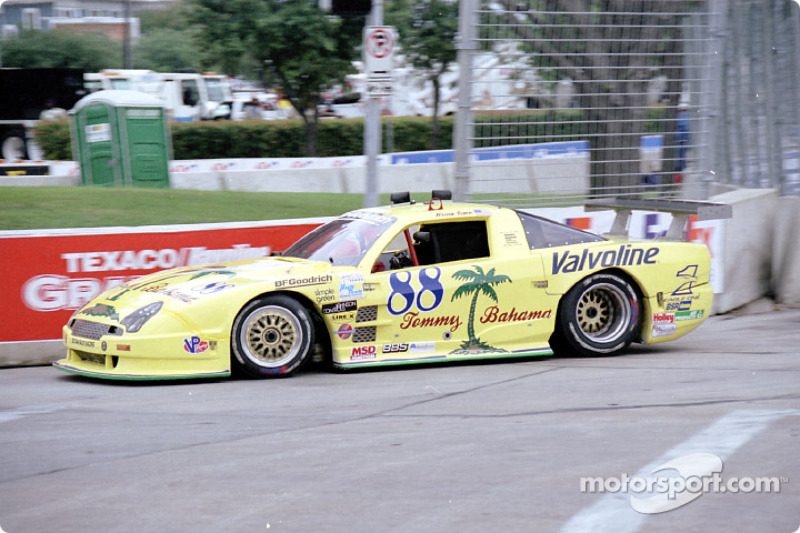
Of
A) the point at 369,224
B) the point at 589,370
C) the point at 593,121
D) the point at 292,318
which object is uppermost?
the point at 593,121

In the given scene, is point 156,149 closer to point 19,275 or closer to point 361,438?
point 19,275

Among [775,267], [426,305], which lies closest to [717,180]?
[775,267]

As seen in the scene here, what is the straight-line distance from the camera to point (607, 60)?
1232 cm

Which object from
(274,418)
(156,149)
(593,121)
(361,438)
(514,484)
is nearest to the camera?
(514,484)

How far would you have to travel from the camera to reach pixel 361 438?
625 cm

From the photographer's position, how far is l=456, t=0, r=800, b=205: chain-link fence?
11.7 m

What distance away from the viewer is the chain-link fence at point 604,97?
38.5ft

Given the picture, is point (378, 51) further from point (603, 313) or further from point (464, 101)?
point (603, 313)

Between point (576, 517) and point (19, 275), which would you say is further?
point (19, 275)

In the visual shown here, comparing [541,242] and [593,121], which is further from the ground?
[593,121]

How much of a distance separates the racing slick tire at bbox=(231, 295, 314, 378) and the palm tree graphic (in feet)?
4.06

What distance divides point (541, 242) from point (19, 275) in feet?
14.2

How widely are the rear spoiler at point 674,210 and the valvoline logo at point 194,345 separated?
412 cm

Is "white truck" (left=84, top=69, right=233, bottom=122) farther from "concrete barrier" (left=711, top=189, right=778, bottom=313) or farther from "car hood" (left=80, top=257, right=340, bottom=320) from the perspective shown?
"car hood" (left=80, top=257, right=340, bottom=320)
